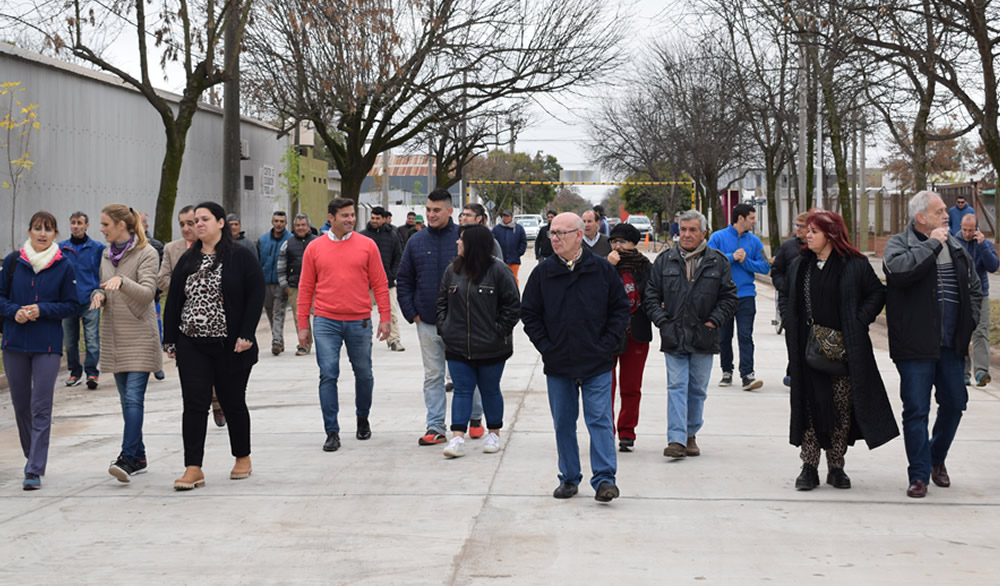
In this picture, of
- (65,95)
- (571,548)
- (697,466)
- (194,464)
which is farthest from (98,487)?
(65,95)

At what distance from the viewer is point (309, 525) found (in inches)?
258

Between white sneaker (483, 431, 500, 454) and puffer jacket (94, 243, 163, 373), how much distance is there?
2.26 metres

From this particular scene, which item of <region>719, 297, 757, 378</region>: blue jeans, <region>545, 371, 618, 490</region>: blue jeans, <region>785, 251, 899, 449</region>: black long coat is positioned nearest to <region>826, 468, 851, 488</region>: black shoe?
<region>785, 251, 899, 449</region>: black long coat

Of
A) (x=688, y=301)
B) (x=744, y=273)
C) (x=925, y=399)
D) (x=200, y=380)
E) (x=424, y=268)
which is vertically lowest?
(x=925, y=399)

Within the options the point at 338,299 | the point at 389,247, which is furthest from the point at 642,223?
the point at 338,299

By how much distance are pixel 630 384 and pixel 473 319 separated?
1221mm

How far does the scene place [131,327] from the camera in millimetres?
7781

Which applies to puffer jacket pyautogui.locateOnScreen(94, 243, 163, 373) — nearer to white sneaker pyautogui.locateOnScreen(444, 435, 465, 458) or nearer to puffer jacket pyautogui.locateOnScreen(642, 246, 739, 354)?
white sneaker pyautogui.locateOnScreen(444, 435, 465, 458)

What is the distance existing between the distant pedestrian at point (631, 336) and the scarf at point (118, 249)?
3.19m

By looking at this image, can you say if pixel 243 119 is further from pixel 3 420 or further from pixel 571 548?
pixel 571 548

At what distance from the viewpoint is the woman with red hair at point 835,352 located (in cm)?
703

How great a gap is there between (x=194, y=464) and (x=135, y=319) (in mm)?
1023

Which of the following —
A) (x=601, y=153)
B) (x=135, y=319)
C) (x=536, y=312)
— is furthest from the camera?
(x=601, y=153)

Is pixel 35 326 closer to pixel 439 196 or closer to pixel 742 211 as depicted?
pixel 439 196
